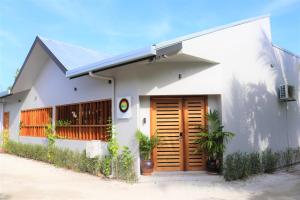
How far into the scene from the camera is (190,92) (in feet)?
30.3

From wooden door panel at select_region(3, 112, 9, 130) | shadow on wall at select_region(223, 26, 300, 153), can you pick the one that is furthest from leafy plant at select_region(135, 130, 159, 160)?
wooden door panel at select_region(3, 112, 9, 130)

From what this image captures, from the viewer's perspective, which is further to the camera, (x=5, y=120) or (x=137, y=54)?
(x=5, y=120)

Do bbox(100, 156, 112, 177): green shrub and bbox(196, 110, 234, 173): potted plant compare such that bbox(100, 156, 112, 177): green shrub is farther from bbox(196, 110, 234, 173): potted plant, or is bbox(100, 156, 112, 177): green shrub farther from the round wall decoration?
bbox(196, 110, 234, 173): potted plant

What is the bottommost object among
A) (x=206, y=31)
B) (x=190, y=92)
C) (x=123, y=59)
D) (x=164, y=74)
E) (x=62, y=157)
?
(x=62, y=157)

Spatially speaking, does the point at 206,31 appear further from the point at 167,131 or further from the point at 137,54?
the point at 167,131

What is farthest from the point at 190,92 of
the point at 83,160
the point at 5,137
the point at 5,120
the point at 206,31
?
the point at 5,120

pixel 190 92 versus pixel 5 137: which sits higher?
pixel 190 92

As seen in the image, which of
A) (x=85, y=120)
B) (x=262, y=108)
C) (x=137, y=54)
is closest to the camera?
(x=137, y=54)

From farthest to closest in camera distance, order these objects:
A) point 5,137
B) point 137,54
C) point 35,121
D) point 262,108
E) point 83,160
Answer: point 5,137 < point 35,121 < point 83,160 < point 262,108 < point 137,54

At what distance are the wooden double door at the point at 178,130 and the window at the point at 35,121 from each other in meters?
6.97

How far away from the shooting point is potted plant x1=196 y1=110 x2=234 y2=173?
8.92 m

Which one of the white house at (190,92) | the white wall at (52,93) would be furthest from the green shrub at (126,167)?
the white wall at (52,93)

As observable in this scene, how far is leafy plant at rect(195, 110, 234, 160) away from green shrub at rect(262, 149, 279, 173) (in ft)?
5.94

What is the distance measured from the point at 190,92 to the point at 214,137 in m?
1.65
